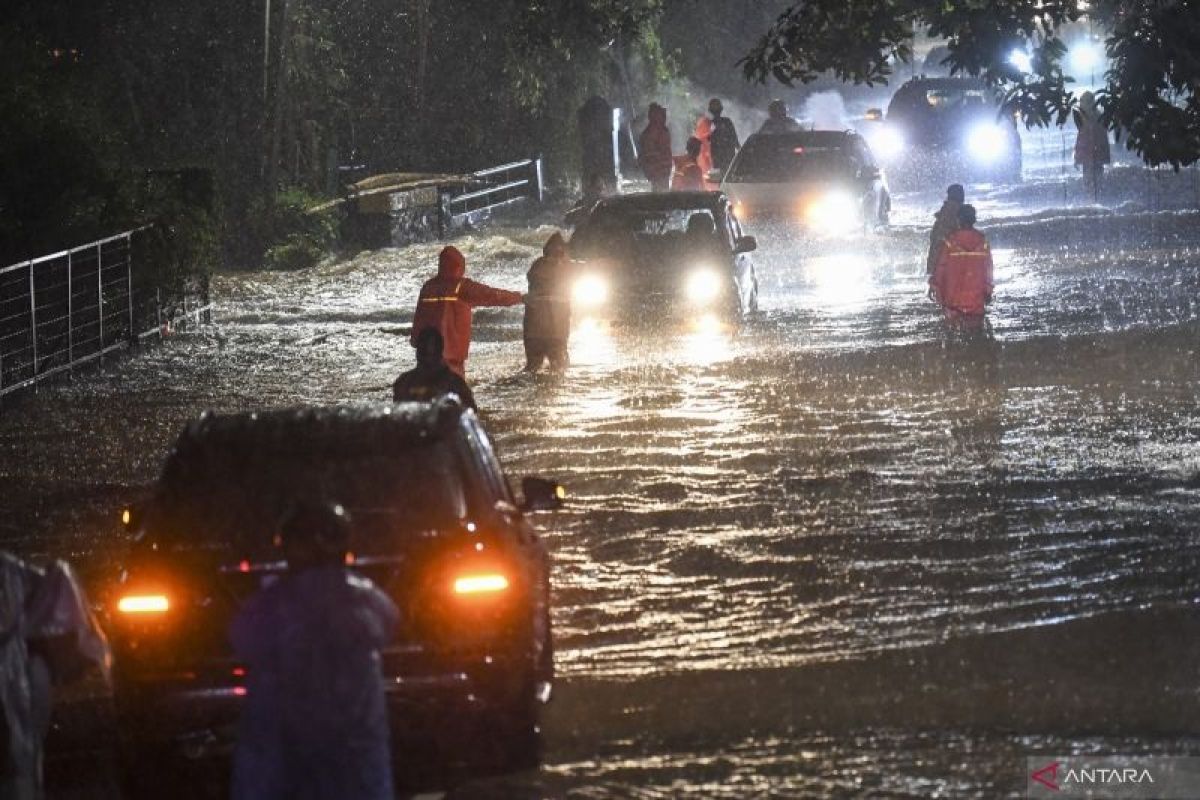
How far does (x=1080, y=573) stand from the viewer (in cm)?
1148

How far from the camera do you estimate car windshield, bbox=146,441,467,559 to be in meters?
7.92

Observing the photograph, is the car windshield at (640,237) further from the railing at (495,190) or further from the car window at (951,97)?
the car window at (951,97)

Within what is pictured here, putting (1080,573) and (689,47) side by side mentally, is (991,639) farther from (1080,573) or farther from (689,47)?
(689,47)

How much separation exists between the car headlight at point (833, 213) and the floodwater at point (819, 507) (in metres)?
4.06

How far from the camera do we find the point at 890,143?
46.4 metres

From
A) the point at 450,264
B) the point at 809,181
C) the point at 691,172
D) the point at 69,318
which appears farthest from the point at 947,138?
the point at 450,264

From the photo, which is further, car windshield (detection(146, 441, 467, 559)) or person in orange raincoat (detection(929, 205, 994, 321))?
person in orange raincoat (detection(929, 205, 994, 321))

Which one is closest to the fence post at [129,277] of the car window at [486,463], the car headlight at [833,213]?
the car headlight at [833,213]

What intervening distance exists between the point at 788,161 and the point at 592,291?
11002 mm

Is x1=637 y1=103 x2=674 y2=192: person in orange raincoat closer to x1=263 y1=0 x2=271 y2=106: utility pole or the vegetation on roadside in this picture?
the vegetation on roadside

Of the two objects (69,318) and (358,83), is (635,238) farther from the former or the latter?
(358,83)

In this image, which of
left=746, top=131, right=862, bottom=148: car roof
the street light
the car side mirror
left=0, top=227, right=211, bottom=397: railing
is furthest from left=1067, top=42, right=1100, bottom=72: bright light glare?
the car side mirror

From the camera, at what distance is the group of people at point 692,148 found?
1421 inches

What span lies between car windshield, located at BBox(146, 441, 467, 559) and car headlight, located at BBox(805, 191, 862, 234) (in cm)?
2474
